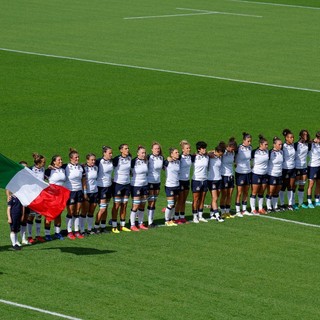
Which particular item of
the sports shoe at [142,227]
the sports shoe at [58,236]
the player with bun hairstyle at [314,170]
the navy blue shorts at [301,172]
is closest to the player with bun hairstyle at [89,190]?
the sports shoe at [58,236]

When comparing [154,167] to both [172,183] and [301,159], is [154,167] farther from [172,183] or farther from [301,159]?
[301,159]

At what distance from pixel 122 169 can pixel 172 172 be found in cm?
147

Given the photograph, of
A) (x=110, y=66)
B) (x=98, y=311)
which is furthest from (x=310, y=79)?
(x=98, y=311)

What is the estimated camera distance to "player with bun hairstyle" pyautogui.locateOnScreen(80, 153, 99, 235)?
96.4 ft

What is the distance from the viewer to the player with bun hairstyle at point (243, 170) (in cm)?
3212

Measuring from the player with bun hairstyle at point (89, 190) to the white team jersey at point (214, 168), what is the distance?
3.50 meters

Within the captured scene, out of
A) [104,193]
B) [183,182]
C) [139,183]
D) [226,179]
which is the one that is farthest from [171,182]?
[104,193]

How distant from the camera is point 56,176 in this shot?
94.6 ft

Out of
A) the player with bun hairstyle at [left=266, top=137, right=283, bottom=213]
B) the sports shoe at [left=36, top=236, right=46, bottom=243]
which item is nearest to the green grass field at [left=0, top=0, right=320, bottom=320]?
the sports shoe at [left=36, top=236, right=46, bottom=243]

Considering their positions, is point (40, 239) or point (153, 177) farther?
point (153, 177)

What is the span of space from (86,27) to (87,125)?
23.0 metres

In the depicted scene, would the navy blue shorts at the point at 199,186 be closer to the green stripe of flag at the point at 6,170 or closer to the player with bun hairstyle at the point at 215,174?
the player with bun hairstyle at the point at 215,174

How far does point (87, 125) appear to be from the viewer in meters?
44.2

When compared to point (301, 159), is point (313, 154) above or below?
above
